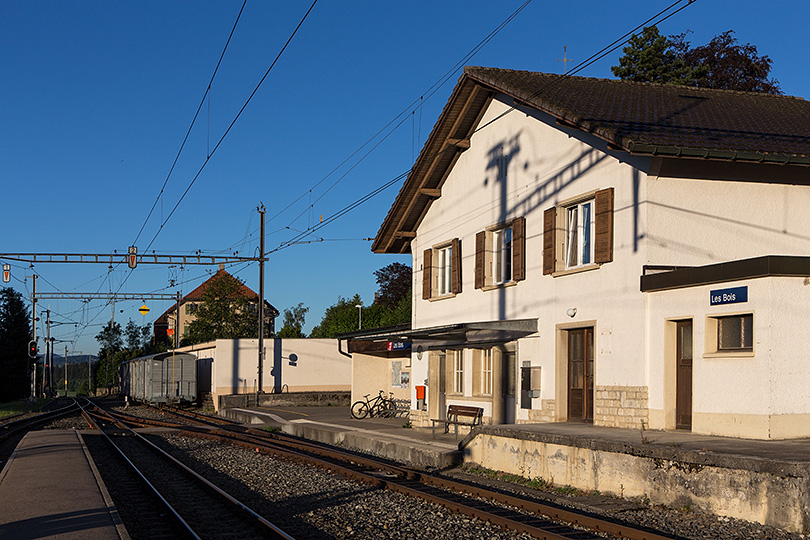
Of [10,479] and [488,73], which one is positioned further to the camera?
[488,73]

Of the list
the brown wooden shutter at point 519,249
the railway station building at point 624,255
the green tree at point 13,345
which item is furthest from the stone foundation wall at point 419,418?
the green tree at point 13,345

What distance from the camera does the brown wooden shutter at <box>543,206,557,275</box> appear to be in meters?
17.5

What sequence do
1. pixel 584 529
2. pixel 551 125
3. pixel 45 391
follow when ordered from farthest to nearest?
pixel 45 391
pixel 551 125
pixel 584 529

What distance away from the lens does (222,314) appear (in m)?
63.7

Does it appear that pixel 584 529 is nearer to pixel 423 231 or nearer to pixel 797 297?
pixel 797 297

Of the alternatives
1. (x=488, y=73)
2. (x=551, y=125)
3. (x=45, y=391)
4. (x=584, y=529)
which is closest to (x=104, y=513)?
A: (x=584, y=529)

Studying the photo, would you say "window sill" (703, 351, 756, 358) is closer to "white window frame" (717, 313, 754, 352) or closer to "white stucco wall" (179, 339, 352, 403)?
"white window frame" (717, 313, 754, 352)

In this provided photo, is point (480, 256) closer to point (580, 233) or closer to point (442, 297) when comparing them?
point (442, 297)

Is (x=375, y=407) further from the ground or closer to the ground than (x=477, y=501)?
closer to the ground

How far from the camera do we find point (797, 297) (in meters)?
12.1

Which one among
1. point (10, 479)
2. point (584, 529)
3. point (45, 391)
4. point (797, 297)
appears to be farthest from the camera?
point (45, 391)

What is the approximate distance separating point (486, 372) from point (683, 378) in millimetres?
7392

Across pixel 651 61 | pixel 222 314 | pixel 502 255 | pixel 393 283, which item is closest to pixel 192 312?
pixel 222 314

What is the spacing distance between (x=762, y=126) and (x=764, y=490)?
9483 millimetres
